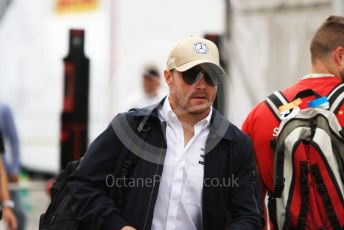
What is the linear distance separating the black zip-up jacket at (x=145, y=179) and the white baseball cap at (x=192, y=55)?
A: 0.72ft

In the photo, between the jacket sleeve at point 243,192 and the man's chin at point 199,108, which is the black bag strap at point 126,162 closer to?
the man's chin at point 199,108

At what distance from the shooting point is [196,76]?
3939 mm

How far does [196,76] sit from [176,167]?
401 mm

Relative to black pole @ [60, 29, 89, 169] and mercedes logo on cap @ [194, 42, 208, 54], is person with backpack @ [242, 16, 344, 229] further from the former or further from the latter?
black pole @ [60, 29, 89, 169]

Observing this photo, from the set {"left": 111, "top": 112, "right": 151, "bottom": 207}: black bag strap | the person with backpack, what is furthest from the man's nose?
the person with backpack

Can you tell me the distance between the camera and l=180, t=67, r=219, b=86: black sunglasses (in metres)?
3.94

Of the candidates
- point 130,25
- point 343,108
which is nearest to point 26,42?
point 130,25

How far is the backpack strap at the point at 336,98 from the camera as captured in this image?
14.7ft

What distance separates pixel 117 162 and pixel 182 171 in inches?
11.3

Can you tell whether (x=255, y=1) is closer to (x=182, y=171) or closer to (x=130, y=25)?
(x=130, y=25)

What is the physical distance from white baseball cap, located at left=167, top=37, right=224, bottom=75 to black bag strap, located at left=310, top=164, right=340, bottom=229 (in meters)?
0.72

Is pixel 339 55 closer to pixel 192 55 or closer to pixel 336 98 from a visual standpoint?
pixel 336 98

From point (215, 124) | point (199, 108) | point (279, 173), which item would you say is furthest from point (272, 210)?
point (199, 108)

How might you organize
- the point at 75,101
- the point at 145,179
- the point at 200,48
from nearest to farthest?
the point at 145,179 < the point at 200,48 < the point at 75,101
